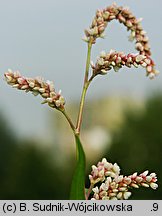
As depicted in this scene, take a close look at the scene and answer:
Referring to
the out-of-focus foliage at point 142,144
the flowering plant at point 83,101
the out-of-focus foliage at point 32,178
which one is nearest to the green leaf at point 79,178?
the flowering plant at point 83,101

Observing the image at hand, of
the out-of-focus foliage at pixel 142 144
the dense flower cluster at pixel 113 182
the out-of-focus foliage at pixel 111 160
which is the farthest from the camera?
the out-of-focus foliage at pixel 111 160

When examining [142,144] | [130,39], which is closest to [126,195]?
[130,39]

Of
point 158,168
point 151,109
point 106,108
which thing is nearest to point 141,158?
point 158,168

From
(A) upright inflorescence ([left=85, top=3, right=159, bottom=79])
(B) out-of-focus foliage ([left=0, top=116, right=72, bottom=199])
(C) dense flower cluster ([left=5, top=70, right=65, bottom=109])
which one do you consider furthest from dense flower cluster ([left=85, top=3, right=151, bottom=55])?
(B) out-of-focus foliage ([left=0, top=116, right=72, bottom=199])

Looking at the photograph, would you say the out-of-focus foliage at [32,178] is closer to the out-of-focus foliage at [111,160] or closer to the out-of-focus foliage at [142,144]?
the out-of-focus foliage at [111,160]

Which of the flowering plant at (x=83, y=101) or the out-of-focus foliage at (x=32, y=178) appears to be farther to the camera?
the out-of-focus foliage at (x=32, y=178)

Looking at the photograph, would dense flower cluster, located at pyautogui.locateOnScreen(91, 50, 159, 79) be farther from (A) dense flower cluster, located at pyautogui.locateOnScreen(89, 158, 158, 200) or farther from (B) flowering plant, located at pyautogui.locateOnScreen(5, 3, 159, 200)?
(A) dense flower cluster, located at pyautogui.locateOnScreen(89, 158, 158, 200)

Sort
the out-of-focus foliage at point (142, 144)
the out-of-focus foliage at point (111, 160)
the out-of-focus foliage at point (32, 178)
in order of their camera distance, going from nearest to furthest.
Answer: the out-of-focus foliage at point (142, 144) → the out-of-focus foliage at point (111, 160) → the out-of-focus foliage at point (32, 178)
